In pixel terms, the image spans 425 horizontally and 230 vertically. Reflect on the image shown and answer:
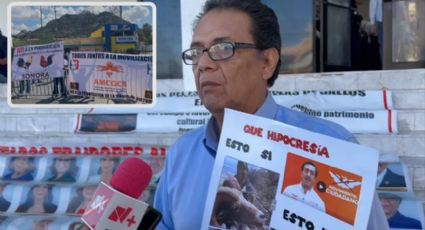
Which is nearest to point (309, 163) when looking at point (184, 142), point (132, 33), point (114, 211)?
point (114, 211)

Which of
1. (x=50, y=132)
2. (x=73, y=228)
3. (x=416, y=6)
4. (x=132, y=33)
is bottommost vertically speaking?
(x=73, y=228)

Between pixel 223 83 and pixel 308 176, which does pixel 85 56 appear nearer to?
pixel 223 83

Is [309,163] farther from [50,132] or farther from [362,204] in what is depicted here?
[50,132]

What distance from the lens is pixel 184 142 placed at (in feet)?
5.29

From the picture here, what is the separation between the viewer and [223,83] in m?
1.33

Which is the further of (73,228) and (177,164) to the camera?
(73,228)

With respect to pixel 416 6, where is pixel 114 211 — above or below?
below

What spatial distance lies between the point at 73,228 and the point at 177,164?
2.55 m

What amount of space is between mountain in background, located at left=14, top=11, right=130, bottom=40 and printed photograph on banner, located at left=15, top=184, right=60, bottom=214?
1151 mm

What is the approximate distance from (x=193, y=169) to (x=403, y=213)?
222cm

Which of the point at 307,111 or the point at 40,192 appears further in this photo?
the point at 40,192

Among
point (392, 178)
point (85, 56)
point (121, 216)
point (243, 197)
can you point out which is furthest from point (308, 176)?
point (85, 56)

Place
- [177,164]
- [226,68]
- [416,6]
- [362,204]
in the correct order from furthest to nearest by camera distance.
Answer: [416,6]
[177,164]
[226,68]
[362,204]

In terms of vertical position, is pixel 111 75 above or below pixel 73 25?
below
